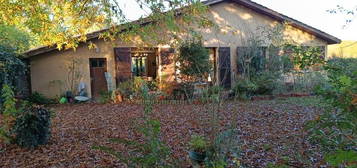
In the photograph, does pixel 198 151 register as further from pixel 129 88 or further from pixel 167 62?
pixel 167 62

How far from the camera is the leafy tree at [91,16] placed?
5.04 metres

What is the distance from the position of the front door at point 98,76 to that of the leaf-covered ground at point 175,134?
2.64 m

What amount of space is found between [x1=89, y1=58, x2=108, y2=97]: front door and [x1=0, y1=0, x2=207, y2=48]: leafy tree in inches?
99.5

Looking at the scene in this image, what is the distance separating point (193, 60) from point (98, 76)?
13.1ft

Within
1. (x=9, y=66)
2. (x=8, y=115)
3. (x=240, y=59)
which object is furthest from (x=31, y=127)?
(x=240, y=59)

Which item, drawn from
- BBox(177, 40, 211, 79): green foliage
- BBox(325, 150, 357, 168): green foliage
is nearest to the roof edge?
BBox(177, 40, 211, 79): green foliage

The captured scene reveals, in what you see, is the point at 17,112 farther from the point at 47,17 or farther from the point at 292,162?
the point at 292,162

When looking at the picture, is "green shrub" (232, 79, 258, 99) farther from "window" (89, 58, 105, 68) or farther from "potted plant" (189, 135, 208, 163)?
"potted plant" (189, 135, 208, 163)

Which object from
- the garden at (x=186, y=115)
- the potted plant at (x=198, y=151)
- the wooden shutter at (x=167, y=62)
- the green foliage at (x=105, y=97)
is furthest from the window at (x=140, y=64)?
the potted plant at (x=198, y=151)

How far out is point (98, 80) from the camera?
1034cm

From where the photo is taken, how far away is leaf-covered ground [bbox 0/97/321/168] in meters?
3.50

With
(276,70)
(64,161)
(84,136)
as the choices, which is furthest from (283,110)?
(64,161)

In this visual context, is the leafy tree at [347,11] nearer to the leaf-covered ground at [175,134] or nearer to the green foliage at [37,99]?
the leaf-covered ground at [175,134]

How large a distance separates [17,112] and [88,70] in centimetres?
→ 614
